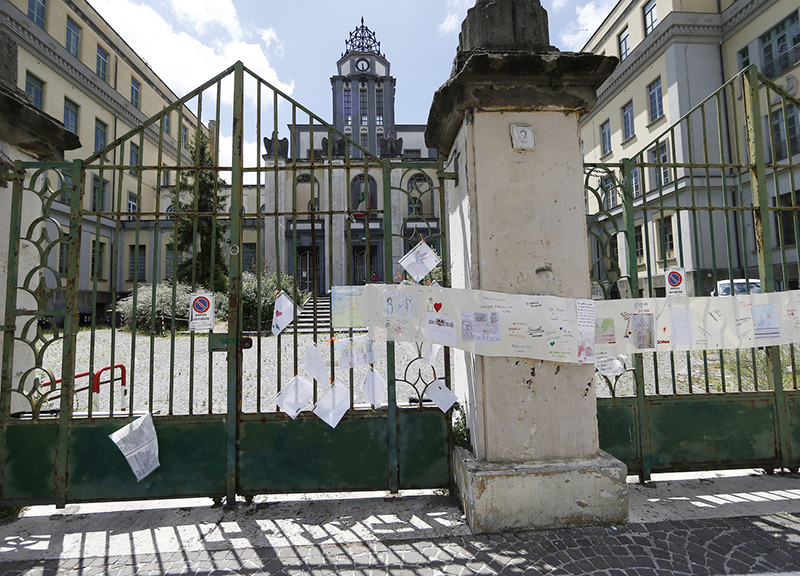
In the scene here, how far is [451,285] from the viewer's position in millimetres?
3758

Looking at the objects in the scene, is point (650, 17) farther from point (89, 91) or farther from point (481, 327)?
point (89, 91)

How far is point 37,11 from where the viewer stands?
1894cm

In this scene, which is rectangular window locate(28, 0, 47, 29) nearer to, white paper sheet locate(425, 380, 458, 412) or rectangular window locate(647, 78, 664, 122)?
white paper sheet locate(425, 380, 458, 412)

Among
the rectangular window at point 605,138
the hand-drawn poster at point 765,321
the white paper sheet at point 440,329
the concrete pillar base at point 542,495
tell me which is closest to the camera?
the concrete pillar base at point 542,495

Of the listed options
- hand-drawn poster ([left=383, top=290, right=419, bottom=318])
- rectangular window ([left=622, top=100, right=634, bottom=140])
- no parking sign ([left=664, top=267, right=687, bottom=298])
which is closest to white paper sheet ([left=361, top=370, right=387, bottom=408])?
hand-drawn poster ([left=383, top=290, right=419, bottom=318])

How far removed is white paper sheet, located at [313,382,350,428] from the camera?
11.0ft

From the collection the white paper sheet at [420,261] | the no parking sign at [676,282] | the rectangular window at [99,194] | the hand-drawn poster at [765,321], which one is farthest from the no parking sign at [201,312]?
the hand-drawn poster at [765,321]

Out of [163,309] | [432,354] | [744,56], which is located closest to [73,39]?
[163,309]

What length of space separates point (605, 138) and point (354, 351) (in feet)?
73.8

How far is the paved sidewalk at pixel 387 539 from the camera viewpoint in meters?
2.57

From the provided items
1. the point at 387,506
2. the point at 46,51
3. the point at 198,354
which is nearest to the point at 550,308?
the point at 387,506

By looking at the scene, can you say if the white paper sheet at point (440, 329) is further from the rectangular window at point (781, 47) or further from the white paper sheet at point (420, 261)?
the rectangular window at point (781, 47)

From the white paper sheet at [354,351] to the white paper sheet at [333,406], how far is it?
9.0 inches

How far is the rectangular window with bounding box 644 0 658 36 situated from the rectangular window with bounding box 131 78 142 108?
27374mm
